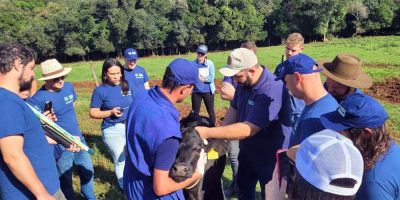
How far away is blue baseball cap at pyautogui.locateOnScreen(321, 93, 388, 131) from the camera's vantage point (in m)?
2.41

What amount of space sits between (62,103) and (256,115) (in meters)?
2.89

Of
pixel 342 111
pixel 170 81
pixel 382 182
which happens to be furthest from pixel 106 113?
pixel 382 182

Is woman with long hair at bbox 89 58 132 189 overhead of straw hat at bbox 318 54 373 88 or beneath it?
beneath

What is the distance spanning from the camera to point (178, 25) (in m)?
60.6

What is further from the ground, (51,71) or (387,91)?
(51,71)

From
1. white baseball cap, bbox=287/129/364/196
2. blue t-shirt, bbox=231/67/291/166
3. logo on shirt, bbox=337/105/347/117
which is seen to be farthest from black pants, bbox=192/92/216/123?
white baseball cap, bbox=287/129/364/196

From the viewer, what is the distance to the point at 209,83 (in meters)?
9.23

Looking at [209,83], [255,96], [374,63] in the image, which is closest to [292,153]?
Answer: [255,96]

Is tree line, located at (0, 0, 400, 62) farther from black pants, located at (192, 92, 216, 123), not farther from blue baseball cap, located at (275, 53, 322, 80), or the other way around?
blue baseball cap, located at (275, 53, 322, 80)

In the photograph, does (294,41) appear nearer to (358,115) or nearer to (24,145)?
(358,115)

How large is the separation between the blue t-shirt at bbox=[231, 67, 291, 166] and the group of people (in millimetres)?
11

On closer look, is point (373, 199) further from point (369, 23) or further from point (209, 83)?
point (369, 23)

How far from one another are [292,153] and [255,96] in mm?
1287

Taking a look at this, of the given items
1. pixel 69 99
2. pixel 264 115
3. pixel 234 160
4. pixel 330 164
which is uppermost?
pixel 330 164
